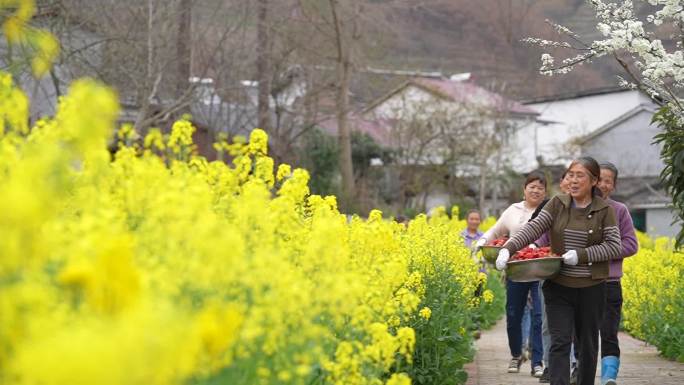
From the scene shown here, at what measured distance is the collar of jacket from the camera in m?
8.16

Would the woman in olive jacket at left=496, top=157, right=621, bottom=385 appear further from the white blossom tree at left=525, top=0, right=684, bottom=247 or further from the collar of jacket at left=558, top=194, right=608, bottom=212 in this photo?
the white blossom tree at left=525, top=0, right=684, bottom=247

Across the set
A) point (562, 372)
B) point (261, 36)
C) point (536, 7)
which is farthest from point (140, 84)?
point (536, 7)

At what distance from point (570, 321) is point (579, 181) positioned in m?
0.95

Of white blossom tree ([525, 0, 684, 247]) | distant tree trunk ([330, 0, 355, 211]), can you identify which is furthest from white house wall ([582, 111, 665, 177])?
white blossom tree ([525, 0, 684, 247])

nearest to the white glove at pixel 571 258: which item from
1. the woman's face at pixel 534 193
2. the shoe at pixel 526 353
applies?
the woman's face at pixel 534 193

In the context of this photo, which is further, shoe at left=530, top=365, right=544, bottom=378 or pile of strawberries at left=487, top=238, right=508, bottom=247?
shoe at left=530, top=365, right=544, bottom=378

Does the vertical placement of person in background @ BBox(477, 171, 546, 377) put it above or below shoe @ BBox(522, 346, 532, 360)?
above

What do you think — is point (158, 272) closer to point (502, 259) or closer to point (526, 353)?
point (502, 259)

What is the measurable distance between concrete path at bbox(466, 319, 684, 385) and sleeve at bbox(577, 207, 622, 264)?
2710 millimetres

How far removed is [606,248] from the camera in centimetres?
799

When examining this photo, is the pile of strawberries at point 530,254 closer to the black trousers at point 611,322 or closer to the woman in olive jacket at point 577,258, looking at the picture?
the woman in olive jacket at point 577,258

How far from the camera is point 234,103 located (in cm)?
3928

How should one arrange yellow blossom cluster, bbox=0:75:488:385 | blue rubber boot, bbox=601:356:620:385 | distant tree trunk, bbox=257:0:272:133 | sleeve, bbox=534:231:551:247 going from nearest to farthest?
yellow blossom cluster, bbox=0:75:488:385 < blue rubber boot, bbox=601:356:620:385 < sleeve, bbox=534:231:551:247 < distant tree trunk, bbox=257:0:272:133

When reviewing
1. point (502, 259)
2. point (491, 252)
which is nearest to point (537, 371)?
point (491, 252)
